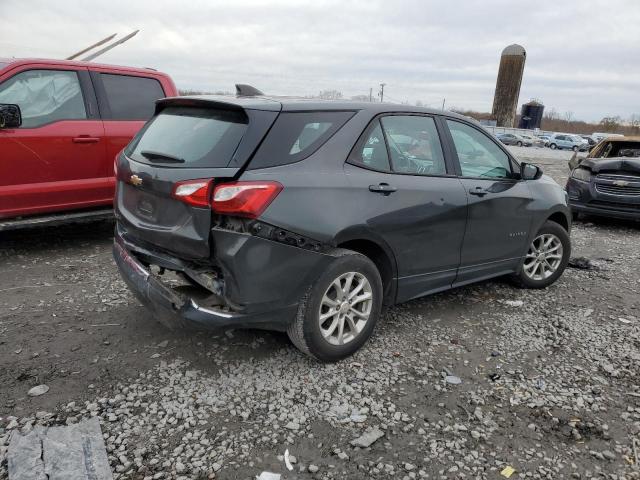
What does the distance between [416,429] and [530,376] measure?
3.51 feet

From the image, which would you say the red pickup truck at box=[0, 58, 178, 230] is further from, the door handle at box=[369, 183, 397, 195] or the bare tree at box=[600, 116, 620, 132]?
the bare tree at box=[600, 116, 620, 132]

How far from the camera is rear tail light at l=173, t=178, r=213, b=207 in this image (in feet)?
9.20

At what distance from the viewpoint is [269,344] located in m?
3.63

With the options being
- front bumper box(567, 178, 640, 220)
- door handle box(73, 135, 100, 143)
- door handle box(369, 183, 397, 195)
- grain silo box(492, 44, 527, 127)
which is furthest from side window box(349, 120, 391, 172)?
grain silo box(492, 44, 527, 127)

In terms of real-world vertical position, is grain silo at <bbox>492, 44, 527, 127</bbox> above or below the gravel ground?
above

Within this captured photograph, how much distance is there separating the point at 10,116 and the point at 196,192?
3.09 m

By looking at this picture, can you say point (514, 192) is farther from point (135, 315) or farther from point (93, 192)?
point (93, 192)

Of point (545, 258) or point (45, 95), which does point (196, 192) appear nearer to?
point (45, 95)

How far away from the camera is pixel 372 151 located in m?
3.41

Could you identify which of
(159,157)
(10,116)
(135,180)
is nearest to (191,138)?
(159,157)

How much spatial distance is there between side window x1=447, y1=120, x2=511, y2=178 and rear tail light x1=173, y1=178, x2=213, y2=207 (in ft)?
7.07

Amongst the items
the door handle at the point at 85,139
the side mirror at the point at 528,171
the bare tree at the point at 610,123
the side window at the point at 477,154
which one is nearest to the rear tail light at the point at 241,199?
A: the side window at the point at 477,154

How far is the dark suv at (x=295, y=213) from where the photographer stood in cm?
284

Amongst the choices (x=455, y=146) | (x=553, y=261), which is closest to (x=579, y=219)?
(x=553, y=261)
